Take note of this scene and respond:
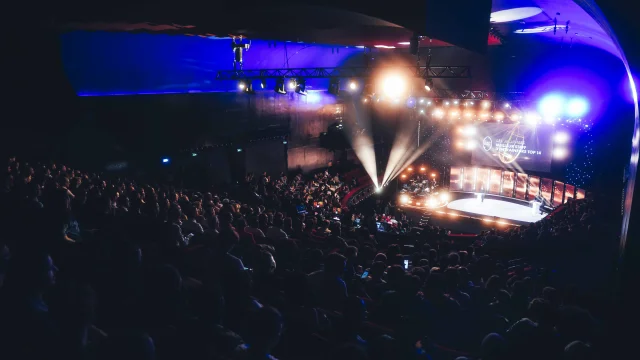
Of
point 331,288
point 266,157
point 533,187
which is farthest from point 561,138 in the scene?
point 331,288

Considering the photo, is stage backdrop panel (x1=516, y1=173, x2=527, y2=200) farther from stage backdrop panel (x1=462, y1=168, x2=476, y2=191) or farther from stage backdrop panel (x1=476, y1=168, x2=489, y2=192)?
stage backdrop panel (x1=462, y1=168, x2=476, y2=191)

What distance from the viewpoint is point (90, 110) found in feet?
39.3

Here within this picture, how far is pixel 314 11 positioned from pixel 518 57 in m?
14.5

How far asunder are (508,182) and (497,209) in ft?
7.27

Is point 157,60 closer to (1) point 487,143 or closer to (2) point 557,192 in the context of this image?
(1) point 487,143

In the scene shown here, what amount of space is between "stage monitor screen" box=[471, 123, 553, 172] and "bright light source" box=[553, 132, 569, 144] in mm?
284

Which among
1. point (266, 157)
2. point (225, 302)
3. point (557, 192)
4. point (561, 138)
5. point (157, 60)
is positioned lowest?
point (557, 192)

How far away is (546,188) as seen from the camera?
63.8 ft

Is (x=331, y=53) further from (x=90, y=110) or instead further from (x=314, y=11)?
(x=314, y=11)

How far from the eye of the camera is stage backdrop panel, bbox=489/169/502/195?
20.9 meters

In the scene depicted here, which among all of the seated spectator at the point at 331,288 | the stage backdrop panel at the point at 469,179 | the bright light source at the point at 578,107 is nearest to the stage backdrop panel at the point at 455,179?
the stage backdrop panel at the point at 469,179

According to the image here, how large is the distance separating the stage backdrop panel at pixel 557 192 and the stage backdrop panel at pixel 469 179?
3764mm

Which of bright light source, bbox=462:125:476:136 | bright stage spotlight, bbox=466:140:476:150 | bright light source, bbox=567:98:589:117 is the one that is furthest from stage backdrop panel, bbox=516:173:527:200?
bright light source, bbox=567:98:589:117

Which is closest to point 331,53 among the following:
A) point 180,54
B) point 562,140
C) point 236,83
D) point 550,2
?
point 236,83
